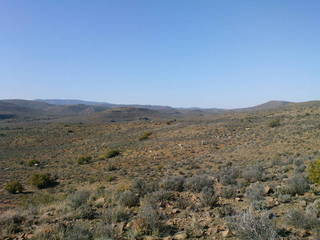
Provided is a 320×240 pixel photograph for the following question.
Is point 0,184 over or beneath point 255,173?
beneath

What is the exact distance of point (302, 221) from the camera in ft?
16.7

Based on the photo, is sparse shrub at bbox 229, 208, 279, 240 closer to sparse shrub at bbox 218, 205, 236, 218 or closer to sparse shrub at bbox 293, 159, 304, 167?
sparse shrub at bbox 218, 205, 236, 218

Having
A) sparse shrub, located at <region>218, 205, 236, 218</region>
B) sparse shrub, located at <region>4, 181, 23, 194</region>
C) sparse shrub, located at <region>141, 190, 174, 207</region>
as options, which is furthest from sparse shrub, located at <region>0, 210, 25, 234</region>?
sparse shrub, located at <region>4, 181, 23, 194</region>

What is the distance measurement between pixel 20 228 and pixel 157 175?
9.18 meters

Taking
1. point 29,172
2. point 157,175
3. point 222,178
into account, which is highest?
point 222,178

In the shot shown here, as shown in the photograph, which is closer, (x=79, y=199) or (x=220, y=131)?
(x=79, y=199)

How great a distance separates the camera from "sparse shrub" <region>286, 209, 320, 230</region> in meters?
4.98

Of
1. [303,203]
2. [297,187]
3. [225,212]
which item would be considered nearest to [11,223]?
[225,212]

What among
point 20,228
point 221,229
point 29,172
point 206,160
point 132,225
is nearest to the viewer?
point 221,229

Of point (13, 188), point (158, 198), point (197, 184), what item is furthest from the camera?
point (13, 188)

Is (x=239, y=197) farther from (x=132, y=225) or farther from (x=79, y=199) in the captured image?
(x=79, y=199)

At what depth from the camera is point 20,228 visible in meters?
6.28

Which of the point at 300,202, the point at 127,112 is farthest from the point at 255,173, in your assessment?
the point at 127,112

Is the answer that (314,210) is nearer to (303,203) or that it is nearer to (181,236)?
(303,203)
